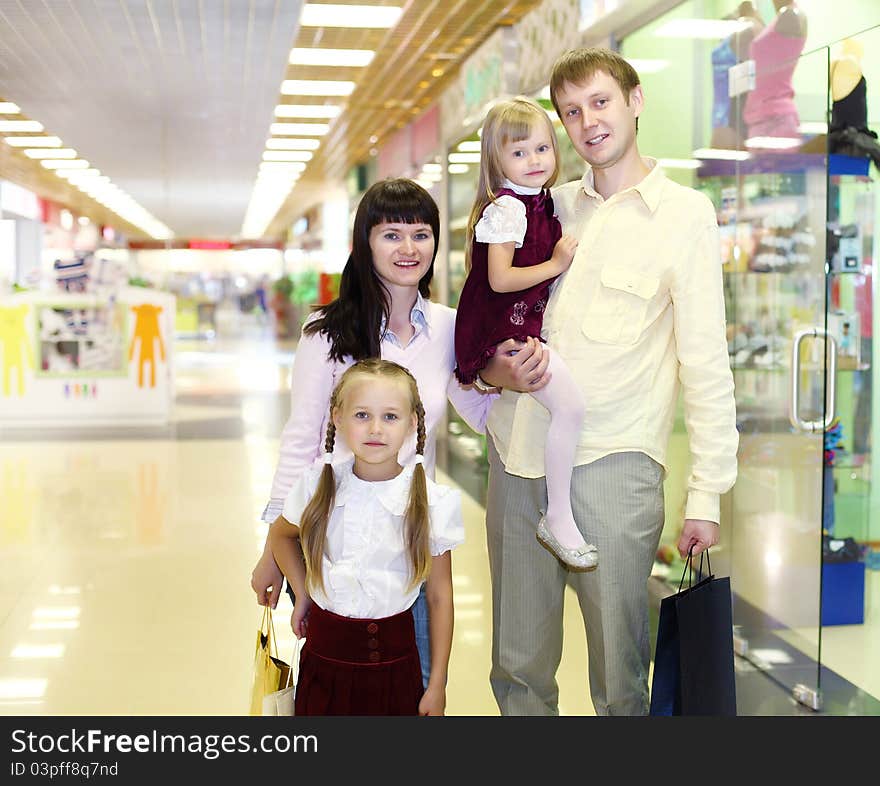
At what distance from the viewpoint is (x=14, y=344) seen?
1046 centimetres

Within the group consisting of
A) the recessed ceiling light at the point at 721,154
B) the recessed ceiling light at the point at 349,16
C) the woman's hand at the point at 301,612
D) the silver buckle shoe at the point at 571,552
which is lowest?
the woman's hand at the point at 301,612

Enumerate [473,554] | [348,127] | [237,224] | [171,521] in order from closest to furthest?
[473,554], [171,521], [348,127], [237,224]

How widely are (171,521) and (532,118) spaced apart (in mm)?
4508

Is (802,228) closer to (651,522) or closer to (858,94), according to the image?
(858,94)

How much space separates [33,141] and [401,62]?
16.5 feet

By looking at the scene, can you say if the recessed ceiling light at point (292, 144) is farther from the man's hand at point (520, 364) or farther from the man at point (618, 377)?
the man's hand at point (520, 364)

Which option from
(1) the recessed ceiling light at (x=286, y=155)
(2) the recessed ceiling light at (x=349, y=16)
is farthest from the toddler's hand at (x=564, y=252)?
(1) the recessed ceiling light at (x=286, y=155)

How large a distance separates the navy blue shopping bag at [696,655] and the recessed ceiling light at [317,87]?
6.55 metres

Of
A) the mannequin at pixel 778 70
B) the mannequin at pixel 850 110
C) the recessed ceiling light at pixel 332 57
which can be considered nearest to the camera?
the mannequin at pixel 850 110

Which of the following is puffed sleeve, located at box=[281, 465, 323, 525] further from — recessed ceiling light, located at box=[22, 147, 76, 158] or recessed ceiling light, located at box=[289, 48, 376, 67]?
recessed ceiling light, located at box=[289, 48, 376, 67]

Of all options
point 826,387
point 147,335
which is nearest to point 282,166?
point 147,335

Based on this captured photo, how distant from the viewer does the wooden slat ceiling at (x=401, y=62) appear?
6.19 metres

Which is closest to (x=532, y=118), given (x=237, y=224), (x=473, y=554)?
(x=473, y=554)

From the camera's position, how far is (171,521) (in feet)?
19.6
